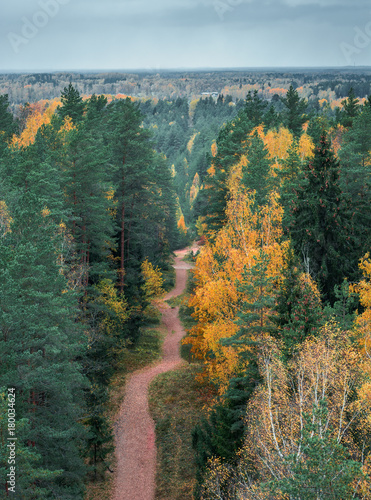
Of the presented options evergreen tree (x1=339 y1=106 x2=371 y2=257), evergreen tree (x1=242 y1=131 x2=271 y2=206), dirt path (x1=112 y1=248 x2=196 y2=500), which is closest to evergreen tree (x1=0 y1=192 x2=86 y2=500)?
dirt path (x1=112 y1=248 x2=196 y2=500)

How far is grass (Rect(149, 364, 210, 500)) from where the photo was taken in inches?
840

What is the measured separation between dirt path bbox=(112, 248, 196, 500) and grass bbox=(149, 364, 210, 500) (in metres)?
0.41

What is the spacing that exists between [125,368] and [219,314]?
12.9 meters

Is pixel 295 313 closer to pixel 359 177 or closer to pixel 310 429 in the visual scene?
pixel 310 429

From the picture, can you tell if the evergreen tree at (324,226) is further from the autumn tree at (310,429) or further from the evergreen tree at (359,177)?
the autumn tree at (310,429)

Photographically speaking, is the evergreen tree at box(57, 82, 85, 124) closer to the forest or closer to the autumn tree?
the forest

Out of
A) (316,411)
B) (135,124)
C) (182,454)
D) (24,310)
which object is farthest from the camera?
(135,124)

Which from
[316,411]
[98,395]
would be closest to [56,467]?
[98,395]

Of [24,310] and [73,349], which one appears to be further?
[73,349]

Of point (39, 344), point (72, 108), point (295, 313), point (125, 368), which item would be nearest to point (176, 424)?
point (125, 368)

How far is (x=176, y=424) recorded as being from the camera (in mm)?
25562

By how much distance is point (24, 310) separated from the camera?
14469 millimetres

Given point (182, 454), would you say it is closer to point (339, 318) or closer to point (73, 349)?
point (73, 349)

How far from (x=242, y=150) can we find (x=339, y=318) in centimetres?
2562
